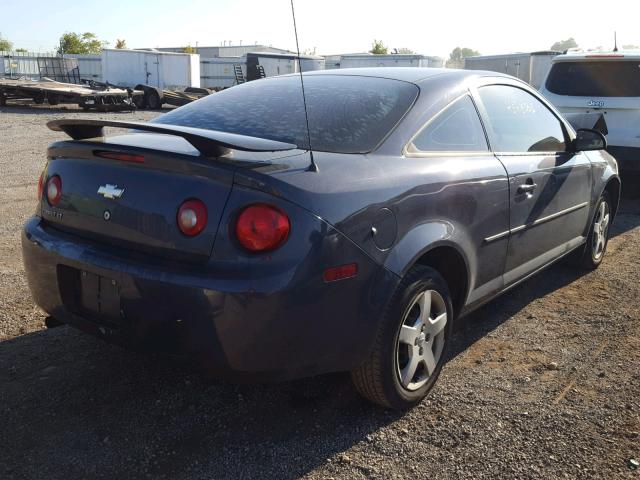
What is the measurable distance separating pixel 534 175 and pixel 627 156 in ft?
14.5

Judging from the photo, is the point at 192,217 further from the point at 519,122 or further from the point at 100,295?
the point at 519,122

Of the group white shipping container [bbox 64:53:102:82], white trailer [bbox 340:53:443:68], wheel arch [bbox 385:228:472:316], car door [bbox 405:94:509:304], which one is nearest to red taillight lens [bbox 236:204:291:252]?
wheel arch [bbox 385:228:472:316]

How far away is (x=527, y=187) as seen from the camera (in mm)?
3734

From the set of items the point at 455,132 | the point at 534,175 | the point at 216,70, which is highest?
the point at 216,70

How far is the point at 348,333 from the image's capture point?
8.43ft

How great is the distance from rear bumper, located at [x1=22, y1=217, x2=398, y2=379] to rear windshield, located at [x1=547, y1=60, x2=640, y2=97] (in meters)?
6.30

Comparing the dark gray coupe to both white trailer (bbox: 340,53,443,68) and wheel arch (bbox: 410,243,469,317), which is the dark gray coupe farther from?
white trailer (bbox: 340,53,443,68)

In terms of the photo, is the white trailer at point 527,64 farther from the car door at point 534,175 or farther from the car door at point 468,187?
the car door at point 468,187

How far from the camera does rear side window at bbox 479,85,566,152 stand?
12.3 feet

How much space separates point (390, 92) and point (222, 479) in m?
2.05

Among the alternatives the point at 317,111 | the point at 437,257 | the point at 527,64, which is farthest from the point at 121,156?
the point at 527,64

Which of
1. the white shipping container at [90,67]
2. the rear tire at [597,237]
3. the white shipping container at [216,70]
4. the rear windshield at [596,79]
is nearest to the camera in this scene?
the rear tire at [597,237]

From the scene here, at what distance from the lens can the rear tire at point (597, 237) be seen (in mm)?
5105

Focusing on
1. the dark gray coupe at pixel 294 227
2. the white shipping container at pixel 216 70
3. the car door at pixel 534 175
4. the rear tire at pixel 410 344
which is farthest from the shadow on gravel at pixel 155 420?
the white shipping container at pixel 216 70
